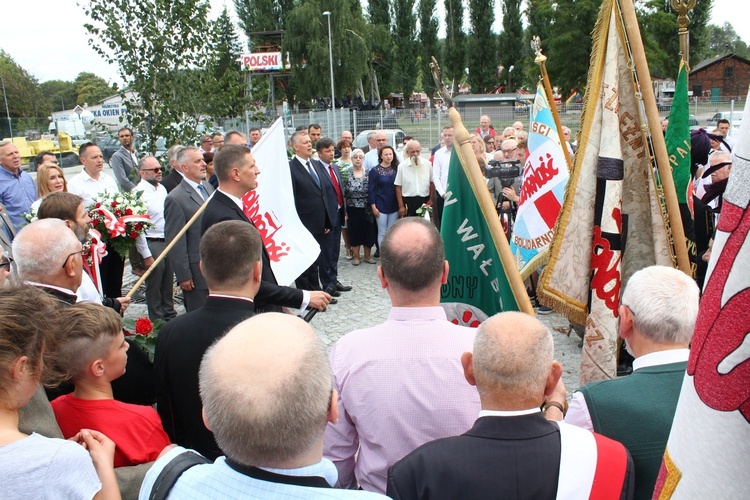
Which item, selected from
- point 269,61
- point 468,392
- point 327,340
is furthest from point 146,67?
point 269,61

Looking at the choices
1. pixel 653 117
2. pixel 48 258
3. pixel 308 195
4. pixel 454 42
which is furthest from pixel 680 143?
pixel 454 42

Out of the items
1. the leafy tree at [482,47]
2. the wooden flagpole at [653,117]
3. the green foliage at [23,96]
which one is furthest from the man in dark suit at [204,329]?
the leafy tree at [482,47]

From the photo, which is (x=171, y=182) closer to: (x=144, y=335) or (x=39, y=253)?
(x=144, y=335)

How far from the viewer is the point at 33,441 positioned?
5.39 ft

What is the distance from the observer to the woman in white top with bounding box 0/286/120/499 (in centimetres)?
158

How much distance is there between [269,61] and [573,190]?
48.6 m

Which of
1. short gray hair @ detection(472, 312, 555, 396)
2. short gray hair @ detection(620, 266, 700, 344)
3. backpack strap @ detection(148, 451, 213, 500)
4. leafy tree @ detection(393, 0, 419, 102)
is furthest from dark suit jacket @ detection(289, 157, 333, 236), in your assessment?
leafy tree @ detection(393, 0, 419, 102)

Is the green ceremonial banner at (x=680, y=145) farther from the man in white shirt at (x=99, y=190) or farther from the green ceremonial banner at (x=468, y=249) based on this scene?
the man in white shirt at (x=99, y=190)

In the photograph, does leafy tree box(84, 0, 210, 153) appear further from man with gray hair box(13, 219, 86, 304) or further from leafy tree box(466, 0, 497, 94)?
leafy tree box(466, 0, 497, 94)

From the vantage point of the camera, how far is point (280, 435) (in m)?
1.26

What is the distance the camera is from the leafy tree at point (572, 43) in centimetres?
2969

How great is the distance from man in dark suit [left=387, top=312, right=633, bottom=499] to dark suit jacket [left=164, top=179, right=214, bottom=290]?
4.49 metres

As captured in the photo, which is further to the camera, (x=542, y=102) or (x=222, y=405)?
(x=542, y=102)

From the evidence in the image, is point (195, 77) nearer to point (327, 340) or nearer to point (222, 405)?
point (327, 340)
